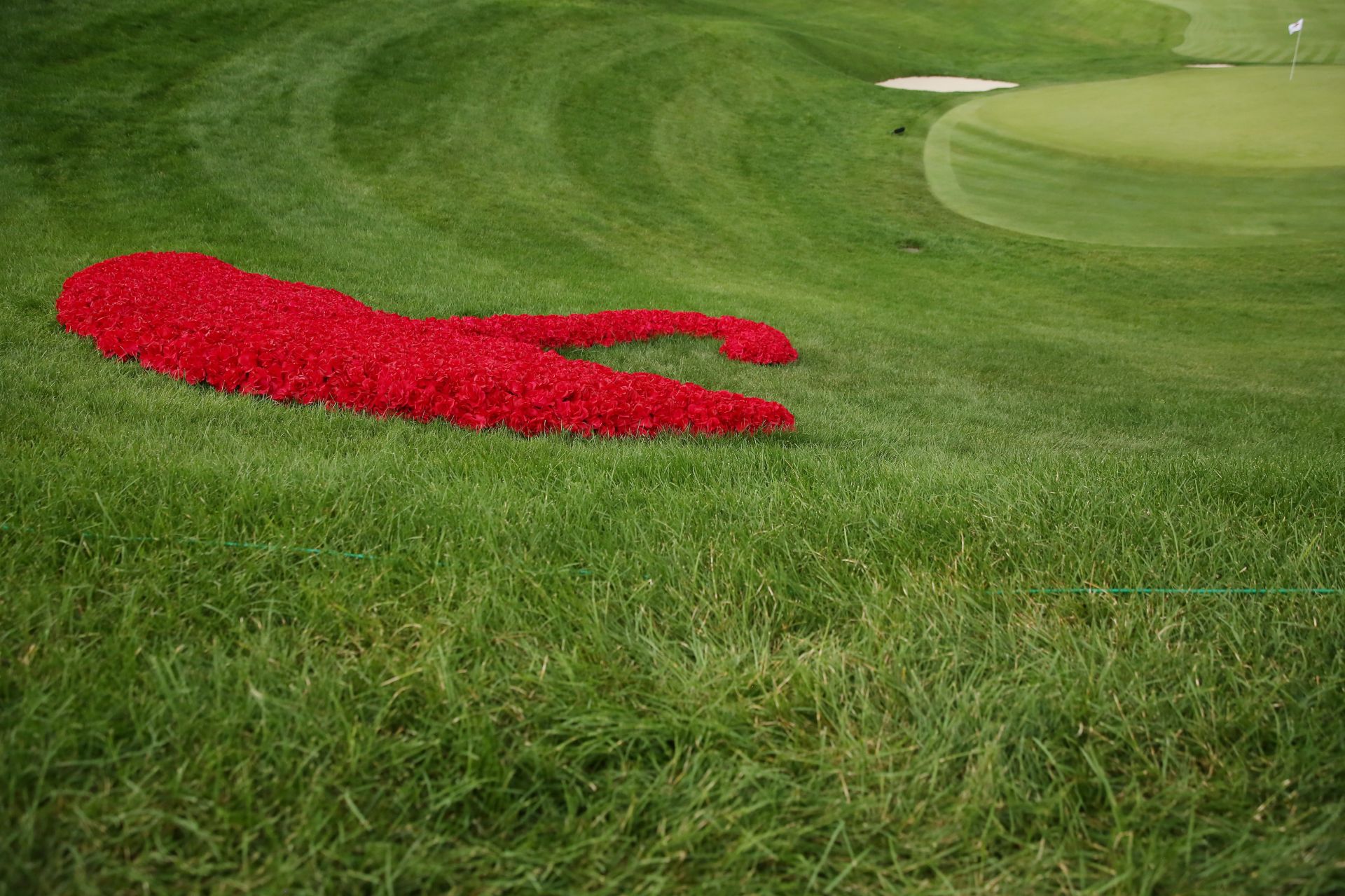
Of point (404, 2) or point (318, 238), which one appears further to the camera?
point (404, 2)

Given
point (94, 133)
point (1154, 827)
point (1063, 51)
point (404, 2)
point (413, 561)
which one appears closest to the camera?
point (1154, 827)

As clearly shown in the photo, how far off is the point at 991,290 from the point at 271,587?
1227cm

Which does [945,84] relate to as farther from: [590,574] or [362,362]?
[590,574]

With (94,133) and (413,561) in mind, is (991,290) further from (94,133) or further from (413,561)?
(94,133)

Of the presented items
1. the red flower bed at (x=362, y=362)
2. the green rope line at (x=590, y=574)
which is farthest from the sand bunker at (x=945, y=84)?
the green rope line at (x=590, y=574)

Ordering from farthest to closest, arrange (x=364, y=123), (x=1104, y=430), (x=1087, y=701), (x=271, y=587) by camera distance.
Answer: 1. (x=364, y=123)
2. (x=1104, y=430)
3. (x=271, y=587)
4. (x=1087, y=701)

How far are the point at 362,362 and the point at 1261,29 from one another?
37127mm

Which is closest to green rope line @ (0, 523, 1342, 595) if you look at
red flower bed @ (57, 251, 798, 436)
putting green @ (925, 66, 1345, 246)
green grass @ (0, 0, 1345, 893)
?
green grass @ (0, 0, 1345, 893)

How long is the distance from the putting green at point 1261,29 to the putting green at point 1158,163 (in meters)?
7.26

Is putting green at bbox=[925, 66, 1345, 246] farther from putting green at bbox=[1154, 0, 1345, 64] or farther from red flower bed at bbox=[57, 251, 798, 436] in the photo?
red flower bed at bbox=[57, 251, 798, 436]

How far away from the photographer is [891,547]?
A: 2.70 m

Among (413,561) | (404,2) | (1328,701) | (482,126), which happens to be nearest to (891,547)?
(1328,701)

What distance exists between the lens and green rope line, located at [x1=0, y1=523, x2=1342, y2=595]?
7.73ft

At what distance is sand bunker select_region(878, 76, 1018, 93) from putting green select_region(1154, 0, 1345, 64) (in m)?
8.67
